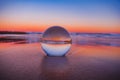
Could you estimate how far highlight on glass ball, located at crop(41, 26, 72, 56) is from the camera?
8.02m

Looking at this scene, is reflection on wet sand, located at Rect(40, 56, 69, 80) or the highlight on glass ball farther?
the highlight on glass ball

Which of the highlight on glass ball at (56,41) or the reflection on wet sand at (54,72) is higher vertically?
the highlight on glass ball at (56,41)

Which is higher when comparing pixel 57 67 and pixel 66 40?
pixel 66 40

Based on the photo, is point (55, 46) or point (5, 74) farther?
point (55, 46)

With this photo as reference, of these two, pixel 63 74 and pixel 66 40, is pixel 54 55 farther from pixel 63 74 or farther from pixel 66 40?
pixel 63 74

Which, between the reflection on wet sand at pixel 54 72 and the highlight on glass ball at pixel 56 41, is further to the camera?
the highlight on glass ball at pixel 56 41

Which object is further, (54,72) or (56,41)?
(56,41)

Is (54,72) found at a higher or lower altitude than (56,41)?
lower

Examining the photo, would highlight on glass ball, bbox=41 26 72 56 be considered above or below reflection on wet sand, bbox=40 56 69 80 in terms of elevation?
above

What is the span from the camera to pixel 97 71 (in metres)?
6.01

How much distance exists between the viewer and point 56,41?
8.00 metres

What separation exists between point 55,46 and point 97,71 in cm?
257

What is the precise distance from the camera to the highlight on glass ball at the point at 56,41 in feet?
26.3

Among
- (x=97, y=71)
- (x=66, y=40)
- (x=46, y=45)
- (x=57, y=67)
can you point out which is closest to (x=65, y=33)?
(x=66, y=40)
